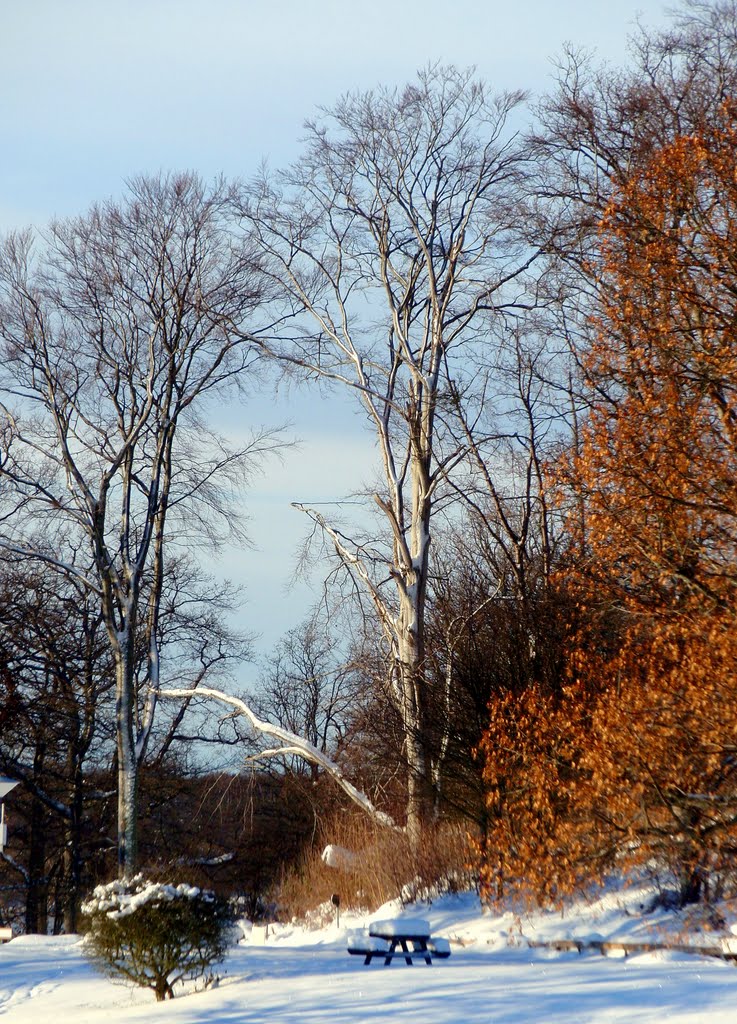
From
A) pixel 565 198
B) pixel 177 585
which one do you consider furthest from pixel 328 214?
pixel 177 585

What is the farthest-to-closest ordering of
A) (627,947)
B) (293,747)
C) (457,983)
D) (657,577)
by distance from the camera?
(293,747) → (657,577) → (627,947) → (457,983)

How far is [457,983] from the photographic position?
10359 mm

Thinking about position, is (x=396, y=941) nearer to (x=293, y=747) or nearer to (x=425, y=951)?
(x=425, y=951)

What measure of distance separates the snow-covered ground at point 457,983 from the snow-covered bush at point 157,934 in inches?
13.2

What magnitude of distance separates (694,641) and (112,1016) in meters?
7.57

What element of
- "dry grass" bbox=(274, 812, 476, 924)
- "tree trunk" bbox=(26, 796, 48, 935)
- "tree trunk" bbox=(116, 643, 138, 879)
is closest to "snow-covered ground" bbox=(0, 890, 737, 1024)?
"dry grass" bbox=(274, 812, 476, 924)

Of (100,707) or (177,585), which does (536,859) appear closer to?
(177,585)

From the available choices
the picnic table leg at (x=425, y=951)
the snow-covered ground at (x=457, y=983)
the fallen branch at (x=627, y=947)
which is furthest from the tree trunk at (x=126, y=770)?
the picnic table leg at (x=425, y=951)

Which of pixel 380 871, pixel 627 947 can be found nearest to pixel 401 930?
pixel 627 947

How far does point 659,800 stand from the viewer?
14.1 meters

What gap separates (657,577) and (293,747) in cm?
1053

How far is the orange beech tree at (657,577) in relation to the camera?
13.7m

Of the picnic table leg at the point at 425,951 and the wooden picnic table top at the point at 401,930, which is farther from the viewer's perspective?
the picnic table leg at the point at 425,951

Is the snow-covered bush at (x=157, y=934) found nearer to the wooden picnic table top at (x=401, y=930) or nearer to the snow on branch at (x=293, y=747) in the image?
the wooden picnic table top at (x=401, y=930)
